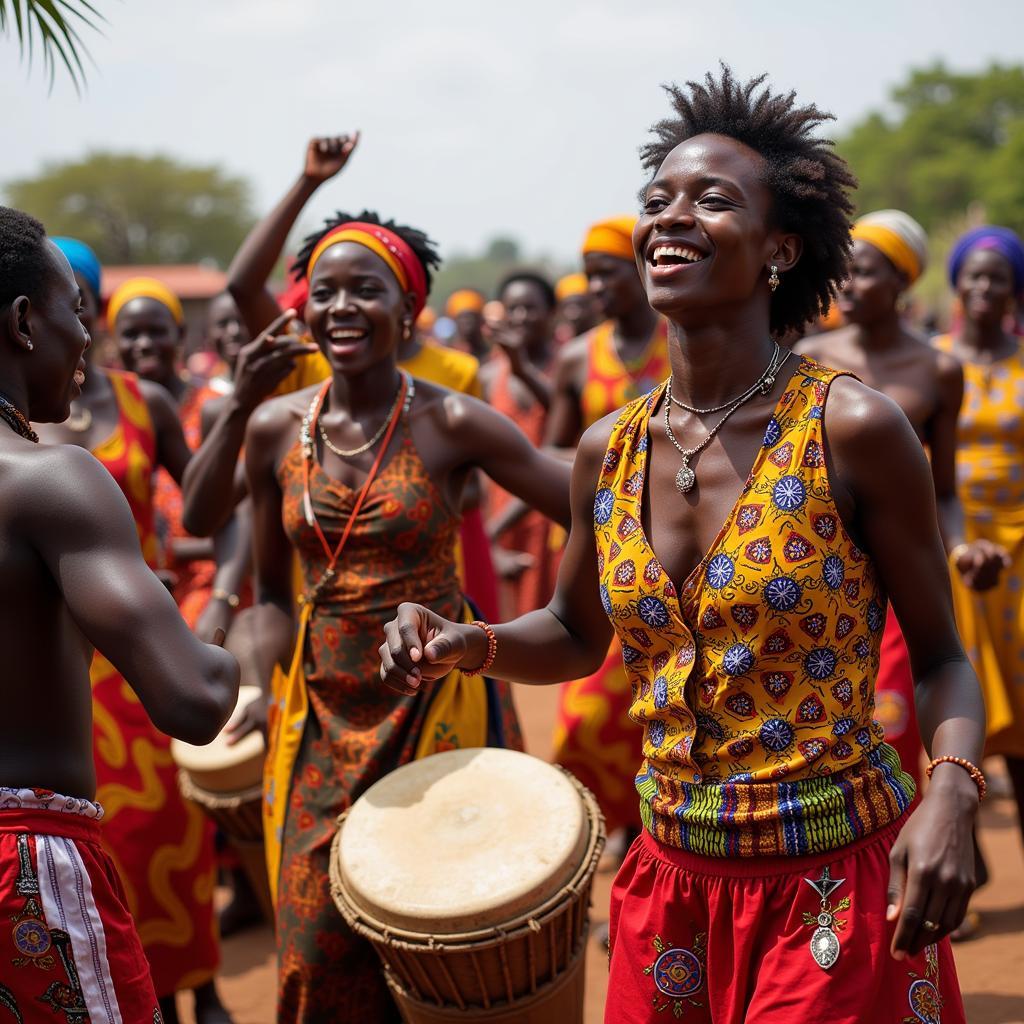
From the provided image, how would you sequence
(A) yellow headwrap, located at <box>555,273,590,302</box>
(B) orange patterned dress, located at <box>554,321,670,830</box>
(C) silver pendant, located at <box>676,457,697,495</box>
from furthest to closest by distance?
1. (A) yellow headwrap, located at <box>555,273,590,302</box>
2. (B) orange patterned dress, located at <box>554,321,670,830</box>
3. (C) silver pendant, located at <box>676,457,697,495</box>

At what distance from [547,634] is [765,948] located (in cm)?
81

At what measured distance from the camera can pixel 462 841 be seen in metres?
3.30

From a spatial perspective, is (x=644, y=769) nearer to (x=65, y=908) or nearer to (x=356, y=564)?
(x=65, y=908)

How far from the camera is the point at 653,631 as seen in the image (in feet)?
8.44

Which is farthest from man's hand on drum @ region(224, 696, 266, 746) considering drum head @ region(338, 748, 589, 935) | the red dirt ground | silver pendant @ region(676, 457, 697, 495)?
silver pendant @ region(676, 457, 697, 495)

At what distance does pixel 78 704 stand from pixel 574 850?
1.24 meters

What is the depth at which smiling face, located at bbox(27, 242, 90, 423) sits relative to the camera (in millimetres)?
2568

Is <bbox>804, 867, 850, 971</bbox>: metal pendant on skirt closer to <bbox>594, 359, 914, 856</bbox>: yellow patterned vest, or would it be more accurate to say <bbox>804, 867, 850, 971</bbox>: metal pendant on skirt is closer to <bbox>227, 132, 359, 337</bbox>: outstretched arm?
<bbox>594, 359, 914, 856</bbox>: yellow patterned vest

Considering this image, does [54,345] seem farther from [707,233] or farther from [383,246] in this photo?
[383,246]

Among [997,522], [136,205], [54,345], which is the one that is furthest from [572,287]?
[136,205]

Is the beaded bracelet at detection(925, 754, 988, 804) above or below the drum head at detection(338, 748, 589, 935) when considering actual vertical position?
above

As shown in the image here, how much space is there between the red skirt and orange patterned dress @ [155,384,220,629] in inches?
150

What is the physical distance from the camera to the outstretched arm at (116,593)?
7.57 feet

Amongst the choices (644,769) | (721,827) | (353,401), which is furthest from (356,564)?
(721,827)
